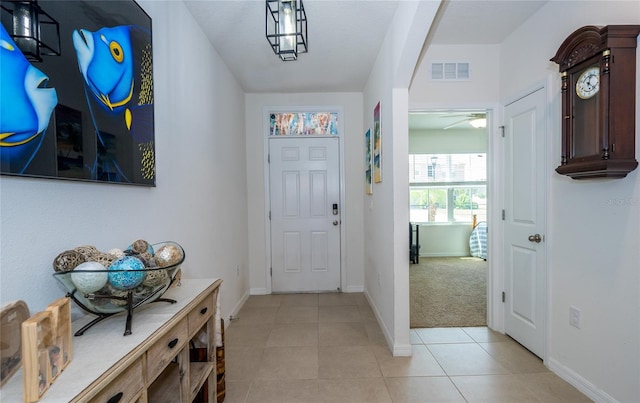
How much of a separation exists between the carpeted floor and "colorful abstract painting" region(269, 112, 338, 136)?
2.39 m

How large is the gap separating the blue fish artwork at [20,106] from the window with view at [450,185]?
5707 mm

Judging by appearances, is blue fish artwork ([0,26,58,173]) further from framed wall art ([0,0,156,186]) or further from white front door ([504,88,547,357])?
white front door ([504,88,547,357])

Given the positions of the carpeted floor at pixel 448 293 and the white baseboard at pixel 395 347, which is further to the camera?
the carpeted floor at pixel 448 293

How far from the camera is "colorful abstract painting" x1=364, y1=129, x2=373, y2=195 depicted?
321 cm

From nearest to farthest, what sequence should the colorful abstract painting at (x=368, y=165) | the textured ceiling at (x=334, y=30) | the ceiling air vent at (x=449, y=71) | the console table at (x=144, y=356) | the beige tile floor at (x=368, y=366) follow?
the console table at (x=144, y=356), the beige tile floor at (x=368, y=366), the textured ceiling at (x=334, y=30), the ceiling air vent at (x=449, y=71), the colorful abstract painting at (x=368, y=165)

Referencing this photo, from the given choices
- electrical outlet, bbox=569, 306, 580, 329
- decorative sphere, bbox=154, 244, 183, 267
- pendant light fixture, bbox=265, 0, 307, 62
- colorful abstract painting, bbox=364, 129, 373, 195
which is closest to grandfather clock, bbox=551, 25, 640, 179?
electrical outlet, bbox=569, 306, 580, 329

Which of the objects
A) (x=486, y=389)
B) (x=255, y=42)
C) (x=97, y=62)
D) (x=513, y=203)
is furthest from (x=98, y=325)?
(x=513, y=203)

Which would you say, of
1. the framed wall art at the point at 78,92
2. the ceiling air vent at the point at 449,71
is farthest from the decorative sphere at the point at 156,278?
the ceiling air vent at the point at 449,71

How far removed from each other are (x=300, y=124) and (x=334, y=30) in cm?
154

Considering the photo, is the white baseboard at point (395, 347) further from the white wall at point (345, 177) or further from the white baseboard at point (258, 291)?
the white baseboard at point (258, 291)

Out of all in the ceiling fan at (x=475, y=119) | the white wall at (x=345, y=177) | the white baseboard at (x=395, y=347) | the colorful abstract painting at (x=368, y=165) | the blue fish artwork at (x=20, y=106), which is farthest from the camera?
the ceiling fan at (x=475, y=119)

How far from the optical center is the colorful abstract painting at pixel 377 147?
2680 mm

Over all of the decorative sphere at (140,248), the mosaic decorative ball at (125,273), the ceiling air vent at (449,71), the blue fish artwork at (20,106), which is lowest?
the mosaic decorative ball at (125,273)

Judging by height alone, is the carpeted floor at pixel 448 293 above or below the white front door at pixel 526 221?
below
